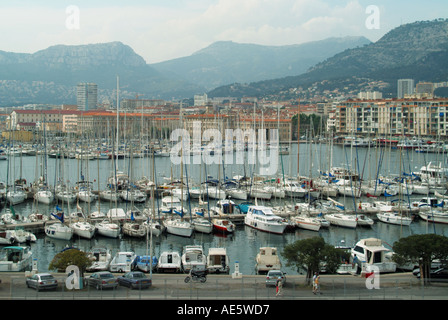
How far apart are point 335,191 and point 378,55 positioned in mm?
114991

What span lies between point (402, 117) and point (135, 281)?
41.3 meters

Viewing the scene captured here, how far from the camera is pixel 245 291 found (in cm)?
660

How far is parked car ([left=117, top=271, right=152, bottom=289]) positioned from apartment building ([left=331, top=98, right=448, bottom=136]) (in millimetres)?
37786

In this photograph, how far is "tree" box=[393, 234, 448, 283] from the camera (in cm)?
718

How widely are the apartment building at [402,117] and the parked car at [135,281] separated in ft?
124

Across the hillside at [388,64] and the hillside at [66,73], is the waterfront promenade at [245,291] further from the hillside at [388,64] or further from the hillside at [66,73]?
the hillside at [388,64]

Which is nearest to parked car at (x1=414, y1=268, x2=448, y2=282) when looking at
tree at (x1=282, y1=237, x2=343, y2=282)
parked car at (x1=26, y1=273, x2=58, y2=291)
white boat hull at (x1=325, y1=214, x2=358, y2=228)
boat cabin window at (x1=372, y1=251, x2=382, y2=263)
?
tree at (x1=282, y1=237, x2=343, y2=282)

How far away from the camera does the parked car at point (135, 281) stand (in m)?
6.78

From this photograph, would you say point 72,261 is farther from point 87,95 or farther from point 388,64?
point 388,64

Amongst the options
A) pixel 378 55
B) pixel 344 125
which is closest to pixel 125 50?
pixel 378 55
